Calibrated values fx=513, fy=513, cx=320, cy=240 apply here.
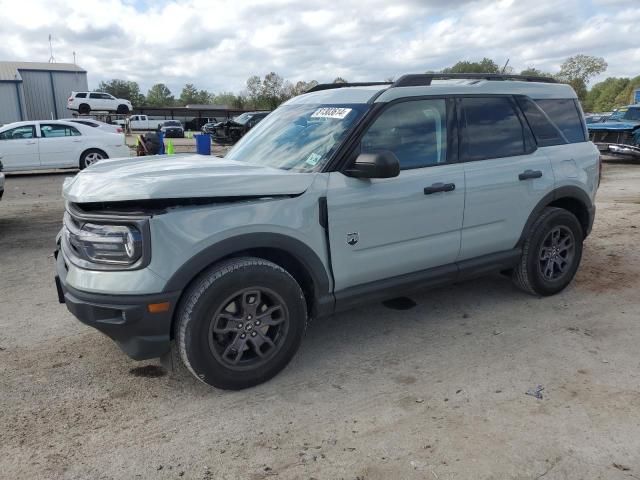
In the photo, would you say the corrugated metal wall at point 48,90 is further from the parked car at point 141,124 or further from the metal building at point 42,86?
the parked car at point 141,124

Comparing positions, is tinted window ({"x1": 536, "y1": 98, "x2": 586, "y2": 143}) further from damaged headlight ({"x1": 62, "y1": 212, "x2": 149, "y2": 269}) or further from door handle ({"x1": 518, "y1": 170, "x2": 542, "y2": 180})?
damaged headlight ({"x1": 62, "y1": 212, "x2": 149, "y2": 269})

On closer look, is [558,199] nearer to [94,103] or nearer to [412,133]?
[412,133]

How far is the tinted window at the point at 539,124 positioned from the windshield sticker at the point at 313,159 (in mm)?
2034

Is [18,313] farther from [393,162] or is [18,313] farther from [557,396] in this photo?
[557,396]

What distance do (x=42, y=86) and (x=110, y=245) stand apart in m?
47.9

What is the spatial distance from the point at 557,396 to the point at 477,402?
51 centimetres

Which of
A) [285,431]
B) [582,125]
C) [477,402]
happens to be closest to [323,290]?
[285,431]

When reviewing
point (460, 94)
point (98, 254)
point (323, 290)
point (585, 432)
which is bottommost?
point (585, 432)

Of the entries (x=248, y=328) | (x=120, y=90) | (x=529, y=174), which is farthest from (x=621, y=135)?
(x=120, y=90)

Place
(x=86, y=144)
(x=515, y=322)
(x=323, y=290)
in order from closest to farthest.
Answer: (x=323, y=290) → (x=515, y=322) → (x=86, y=144)

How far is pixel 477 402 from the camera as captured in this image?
10.1 feet

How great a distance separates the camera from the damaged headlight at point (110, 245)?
2.75 metres

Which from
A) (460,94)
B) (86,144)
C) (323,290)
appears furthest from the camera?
(86,144)

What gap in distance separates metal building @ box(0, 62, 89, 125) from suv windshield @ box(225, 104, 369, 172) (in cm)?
4188
